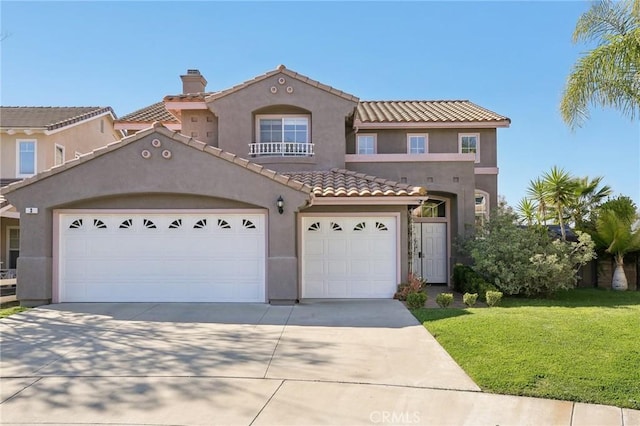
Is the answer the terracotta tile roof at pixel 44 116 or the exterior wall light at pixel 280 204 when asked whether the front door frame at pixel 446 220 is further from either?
the terracotta tile roof at pixel 44 116

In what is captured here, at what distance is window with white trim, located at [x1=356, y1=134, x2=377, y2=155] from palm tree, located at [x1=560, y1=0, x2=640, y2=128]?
8.15 m

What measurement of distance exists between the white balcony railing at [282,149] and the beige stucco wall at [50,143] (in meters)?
10.6

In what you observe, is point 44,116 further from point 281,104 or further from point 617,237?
point 617,237

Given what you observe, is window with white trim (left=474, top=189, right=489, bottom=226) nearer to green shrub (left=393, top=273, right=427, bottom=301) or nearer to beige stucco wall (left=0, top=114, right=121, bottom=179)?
green shrub (left=393, top=273, right=427, bottom=301)

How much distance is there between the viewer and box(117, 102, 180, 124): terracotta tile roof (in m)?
18.6

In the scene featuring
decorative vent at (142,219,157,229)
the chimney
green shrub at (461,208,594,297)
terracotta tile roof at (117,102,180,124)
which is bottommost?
green shrub at (461,208,594,297)

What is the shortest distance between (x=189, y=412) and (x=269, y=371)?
1.52 metres

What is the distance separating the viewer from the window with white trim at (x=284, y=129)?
53.5ft

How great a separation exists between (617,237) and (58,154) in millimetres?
24128

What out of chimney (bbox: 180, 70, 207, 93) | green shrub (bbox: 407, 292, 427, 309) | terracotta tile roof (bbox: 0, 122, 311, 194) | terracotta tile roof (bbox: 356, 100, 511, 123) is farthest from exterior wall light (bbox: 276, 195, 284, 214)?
chimney (bbox: 180, 70, 207, 93)

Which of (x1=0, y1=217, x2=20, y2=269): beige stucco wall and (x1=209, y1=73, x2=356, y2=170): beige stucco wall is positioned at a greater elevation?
(x1=209, y1=73, x2=356, y2=170): beige stucco wall

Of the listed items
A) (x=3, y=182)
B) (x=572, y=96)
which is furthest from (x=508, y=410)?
(x=3, y=182)

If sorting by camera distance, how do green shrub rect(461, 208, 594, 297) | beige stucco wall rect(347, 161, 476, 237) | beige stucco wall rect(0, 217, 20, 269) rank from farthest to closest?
beige stucco wall rect(0, 217, 20, 269) → beige stucco wall rect(347, 161, 476, 237) → green shrub rect(461, 208, 594, 297)

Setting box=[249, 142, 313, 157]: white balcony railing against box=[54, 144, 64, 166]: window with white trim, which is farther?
box=[54, 144, 64, 166]: window with white trim
